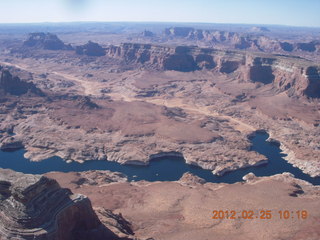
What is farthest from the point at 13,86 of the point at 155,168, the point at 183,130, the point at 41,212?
the point at 41,212

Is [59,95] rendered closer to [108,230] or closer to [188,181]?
[188,181]

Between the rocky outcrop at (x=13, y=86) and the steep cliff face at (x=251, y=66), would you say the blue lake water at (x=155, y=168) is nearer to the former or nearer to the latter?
the rocky outcrop at (x=13, y=86)

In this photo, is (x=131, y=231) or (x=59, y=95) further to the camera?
(x=59, y=95)

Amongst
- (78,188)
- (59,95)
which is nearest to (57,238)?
(78,188)

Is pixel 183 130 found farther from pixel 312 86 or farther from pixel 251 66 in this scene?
pixel 251 66

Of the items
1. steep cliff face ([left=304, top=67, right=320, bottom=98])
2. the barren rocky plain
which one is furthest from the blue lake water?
steep cliff face ([left=304, top=67, right=320, bottom=98])
